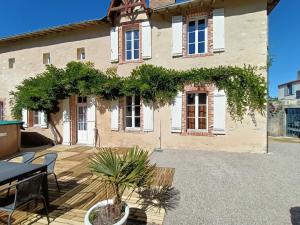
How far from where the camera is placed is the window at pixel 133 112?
870 cm

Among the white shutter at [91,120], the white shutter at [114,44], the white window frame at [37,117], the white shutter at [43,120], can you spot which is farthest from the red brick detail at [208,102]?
the white window frame at [37,117]

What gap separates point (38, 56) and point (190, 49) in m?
7.87

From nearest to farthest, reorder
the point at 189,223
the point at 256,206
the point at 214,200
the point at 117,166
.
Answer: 1. the point at 117,166
2. the point at 189,223
3. the point at 256,206
4. the point at 214,200

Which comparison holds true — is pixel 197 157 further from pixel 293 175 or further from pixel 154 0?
pixel 154 0

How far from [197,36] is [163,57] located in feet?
5.22

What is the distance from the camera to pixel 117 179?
249cm

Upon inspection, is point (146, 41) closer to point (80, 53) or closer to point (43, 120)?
point (80, 53)

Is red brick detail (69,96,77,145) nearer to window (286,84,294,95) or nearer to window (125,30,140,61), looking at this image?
window (125,30,140,61)

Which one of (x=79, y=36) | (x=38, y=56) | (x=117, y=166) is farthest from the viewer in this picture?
(x=38, y=56)

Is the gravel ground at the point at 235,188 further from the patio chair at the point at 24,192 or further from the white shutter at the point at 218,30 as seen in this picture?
the white shutter at the point at 218,30

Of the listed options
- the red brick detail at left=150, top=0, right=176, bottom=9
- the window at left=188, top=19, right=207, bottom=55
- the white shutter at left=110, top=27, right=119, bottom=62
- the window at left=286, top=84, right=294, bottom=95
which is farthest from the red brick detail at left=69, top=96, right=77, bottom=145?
the window at left=286, top=84, right=294, bottom=95

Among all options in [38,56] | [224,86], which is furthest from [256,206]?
[38,56]

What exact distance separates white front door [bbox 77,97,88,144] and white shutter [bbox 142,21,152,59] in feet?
12.1

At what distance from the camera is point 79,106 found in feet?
31.4
